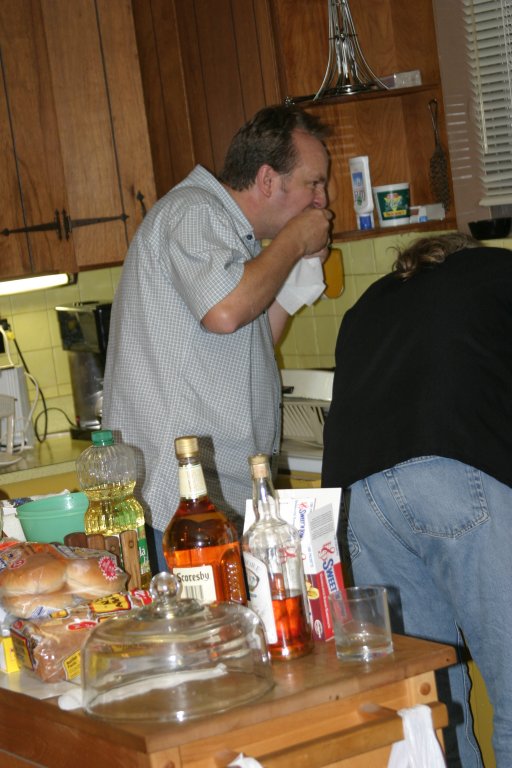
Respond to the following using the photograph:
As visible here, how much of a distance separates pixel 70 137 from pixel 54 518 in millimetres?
1906

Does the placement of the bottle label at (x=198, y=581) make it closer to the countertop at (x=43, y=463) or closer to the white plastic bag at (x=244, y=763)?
the white plastic bag at (x=244, y=763)

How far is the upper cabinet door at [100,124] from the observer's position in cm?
339

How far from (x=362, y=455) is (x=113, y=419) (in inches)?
27.0

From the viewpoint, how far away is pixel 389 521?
196cm

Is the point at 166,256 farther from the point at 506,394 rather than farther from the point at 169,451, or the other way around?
the point at 506,394

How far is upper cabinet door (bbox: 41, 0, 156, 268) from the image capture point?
3389 mm

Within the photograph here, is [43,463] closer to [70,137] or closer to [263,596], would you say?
[70,137]

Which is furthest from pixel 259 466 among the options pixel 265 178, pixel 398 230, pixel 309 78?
pixel 309 78

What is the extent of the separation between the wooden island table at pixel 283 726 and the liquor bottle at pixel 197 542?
0.47 feet

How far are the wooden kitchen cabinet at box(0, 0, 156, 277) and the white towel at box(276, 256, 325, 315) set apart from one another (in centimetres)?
100

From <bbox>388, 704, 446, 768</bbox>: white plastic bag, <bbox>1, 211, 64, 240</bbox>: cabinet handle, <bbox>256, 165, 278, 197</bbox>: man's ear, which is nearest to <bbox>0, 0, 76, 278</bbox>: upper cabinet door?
<bbox>1, 211, 64, 240</bbox>: cabinet handle

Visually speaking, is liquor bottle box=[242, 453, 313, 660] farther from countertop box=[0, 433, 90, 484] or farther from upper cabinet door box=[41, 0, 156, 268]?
upper cabinet door box=[41, 0, 156, 268]

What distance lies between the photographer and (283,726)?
123cm

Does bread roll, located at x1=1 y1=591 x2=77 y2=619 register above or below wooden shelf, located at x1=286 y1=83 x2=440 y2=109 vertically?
below
